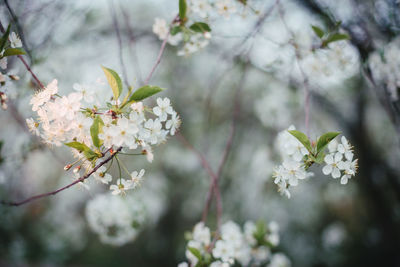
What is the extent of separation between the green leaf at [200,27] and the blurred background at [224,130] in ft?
1.03

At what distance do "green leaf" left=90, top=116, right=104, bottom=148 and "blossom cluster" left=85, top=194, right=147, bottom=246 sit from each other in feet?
4.63

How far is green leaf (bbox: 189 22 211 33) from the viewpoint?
4.32 feet

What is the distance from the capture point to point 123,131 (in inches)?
32.4

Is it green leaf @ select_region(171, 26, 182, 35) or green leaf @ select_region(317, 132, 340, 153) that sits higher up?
green leaf @ select_region(171, 26, 182, 35)

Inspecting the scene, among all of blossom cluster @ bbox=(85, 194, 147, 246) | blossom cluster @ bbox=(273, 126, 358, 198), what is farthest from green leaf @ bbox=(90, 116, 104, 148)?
blossom cluster @ bbox=(85, 194, 147, 246)

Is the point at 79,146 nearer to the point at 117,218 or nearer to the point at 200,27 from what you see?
the point at 200,27

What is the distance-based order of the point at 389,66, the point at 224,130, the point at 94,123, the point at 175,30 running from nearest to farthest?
the point at 94,123, the point at 175,30, the point at 389,66, the point at 224,130

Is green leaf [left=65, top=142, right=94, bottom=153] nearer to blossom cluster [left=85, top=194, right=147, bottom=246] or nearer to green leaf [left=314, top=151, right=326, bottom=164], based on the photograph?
green leaf [left=314, top=151, right=326, bottom=164]

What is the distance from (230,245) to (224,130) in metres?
3.79

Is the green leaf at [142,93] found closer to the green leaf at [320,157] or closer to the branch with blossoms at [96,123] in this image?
the branch with blossoms at [96,123]

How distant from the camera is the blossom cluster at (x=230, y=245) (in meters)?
1.28

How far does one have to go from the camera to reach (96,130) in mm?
821

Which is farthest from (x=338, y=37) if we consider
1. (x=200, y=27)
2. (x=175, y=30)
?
(x=175, y=30)

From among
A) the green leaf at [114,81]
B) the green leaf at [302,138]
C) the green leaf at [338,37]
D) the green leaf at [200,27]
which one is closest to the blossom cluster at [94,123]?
the green leaf at [114,81]
